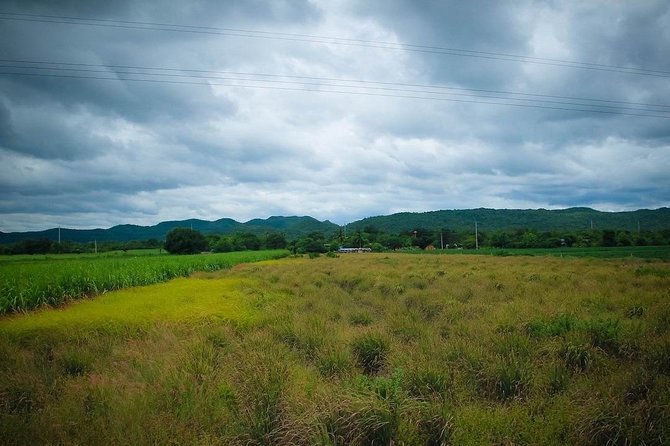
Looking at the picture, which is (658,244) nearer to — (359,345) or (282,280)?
(282,280)

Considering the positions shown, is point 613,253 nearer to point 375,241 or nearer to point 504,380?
point 504,380

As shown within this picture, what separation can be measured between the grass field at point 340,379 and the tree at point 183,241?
212 feet

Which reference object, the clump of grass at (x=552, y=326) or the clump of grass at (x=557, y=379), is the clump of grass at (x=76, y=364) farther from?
the clump of grass at (x=552, y=326)

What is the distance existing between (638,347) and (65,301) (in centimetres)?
1778

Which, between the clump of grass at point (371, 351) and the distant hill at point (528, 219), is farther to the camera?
the distant hill at point (528, 219)

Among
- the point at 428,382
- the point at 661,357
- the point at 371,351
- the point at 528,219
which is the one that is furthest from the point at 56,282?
the point at 528,219

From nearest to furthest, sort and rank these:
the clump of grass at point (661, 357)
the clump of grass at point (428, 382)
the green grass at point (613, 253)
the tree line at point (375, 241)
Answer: the clump of grass at point (428, 382) → the clump of grass at point (661, 357) → the green grass at point (613, 253) → the tree line at point (375, 241)

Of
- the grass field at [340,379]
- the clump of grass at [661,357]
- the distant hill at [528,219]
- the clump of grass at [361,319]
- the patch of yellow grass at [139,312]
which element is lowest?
the clump of grass at [361,319]

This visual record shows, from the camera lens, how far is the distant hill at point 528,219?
334ft

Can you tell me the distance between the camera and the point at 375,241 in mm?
118688

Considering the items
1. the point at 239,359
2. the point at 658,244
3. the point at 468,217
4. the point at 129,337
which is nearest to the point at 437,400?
the point at 239,359

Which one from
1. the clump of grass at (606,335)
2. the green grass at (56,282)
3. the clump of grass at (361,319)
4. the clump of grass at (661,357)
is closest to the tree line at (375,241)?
the green grass at (56,282)

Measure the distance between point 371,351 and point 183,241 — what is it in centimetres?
7219

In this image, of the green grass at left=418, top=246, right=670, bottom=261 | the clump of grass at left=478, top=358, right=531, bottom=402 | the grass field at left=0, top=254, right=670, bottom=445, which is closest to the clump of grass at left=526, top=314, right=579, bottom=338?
the grass field at left=0, top=254, right=670, bottom=445
